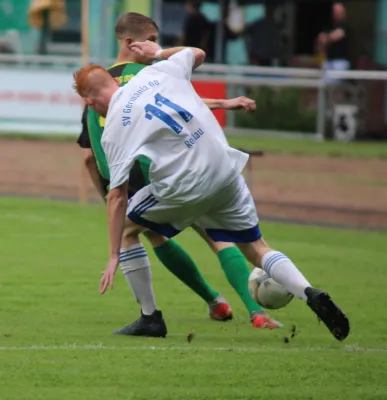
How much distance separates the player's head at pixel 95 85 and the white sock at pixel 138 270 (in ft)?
3.11

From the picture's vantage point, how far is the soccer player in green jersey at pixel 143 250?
881 centimetres

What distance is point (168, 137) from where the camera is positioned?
8.19 meters

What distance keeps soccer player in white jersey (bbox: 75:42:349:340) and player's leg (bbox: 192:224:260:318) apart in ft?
2.49

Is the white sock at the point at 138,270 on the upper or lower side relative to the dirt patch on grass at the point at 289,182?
upper

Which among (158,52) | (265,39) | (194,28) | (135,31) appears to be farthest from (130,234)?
(265,39)

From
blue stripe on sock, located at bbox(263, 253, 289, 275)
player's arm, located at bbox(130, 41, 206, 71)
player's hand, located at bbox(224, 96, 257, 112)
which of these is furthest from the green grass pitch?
player's arm, located at bbox(130, 41, 206, 71)

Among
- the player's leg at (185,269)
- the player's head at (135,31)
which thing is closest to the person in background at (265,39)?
the player's leg at (185,269)

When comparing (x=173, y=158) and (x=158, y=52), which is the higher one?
(x=158, y=52)

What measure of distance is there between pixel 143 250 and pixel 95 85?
1.12 metres

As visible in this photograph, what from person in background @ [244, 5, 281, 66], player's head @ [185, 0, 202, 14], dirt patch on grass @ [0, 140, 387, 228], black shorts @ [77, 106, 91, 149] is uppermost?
black shorts @ [77, 106, 91, 149]

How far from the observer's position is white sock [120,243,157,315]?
880 cm

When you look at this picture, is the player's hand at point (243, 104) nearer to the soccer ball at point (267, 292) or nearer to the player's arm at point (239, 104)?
the player's arm at point (239, 104)

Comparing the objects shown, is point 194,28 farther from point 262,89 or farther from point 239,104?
point 239,104

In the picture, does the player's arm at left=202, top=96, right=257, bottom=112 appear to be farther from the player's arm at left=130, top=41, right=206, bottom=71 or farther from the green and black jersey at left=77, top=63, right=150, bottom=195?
the green and black jersey at left=77, top=63, right=150, bottom=195
